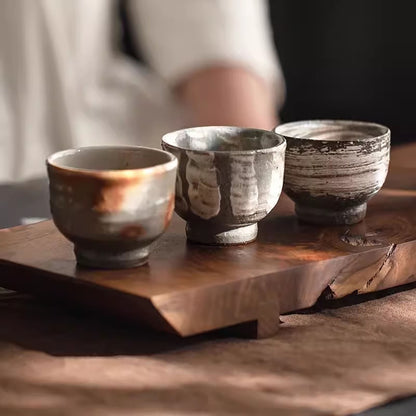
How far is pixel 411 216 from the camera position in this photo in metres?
0.87

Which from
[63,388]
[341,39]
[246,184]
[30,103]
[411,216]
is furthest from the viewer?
[341,39]

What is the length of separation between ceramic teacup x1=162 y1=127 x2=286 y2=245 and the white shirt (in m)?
0.95

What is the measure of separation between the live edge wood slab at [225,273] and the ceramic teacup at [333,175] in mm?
16

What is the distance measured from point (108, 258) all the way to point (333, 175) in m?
0.22

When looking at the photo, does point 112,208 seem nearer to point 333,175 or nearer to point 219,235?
point 219,235

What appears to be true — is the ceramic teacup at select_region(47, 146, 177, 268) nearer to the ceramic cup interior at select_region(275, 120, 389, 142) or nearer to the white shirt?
the ceramic cup interior at select_region(275, 120, 389, 142)

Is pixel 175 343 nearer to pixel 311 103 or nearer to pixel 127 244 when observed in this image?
pixel 127 244

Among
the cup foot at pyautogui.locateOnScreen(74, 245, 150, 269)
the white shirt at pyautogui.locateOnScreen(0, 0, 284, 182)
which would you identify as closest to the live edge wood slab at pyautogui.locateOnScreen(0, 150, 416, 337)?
the cup foot at pyautogui.locateOnScreen(74, 245, 150, 269)

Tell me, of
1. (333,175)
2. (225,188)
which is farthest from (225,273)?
(333,175)

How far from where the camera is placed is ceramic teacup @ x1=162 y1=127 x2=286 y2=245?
73cm

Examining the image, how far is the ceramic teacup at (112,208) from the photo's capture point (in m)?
0.67

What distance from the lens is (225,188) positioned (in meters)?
0.74

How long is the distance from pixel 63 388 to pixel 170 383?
0.23 feet

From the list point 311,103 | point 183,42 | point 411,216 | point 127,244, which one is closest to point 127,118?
point 183,42
